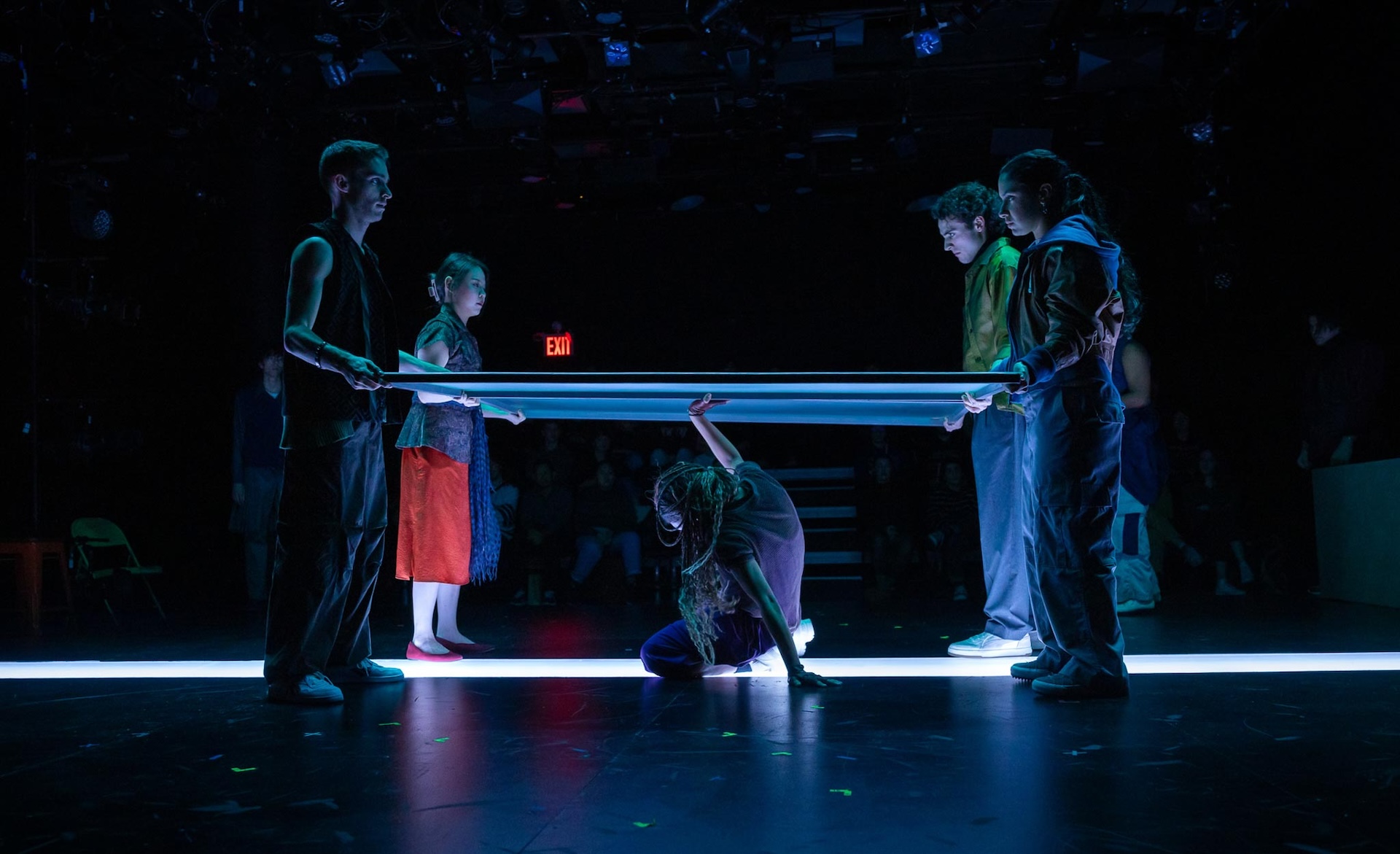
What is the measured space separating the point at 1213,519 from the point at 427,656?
6.16 metres

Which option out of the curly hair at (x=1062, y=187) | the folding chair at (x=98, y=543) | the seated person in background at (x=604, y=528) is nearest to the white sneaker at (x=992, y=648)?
the curly hair at (x=1062, y=187)

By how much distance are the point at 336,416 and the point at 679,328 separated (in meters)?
8.77

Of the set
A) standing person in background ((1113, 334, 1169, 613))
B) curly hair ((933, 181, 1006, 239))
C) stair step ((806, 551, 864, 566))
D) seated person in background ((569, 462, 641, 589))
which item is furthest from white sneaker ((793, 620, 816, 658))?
stair step ((806, 551, 864, 566))

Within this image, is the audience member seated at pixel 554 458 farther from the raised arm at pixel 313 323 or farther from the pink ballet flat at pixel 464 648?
the raised arm at pixel 313 323

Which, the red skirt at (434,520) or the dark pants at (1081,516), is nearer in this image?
the dark pants at (1081,516)

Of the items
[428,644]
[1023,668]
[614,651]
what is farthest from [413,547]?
[1023,668]

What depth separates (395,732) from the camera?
7.55 feet

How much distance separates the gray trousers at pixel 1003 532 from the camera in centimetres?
344

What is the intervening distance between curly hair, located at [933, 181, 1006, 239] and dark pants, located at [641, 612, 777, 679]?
67.0 inches

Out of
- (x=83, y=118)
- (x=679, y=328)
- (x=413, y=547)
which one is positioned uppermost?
(x=83, y=118)

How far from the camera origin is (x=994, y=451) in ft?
11.4

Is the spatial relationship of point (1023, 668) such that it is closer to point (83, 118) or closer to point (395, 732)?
point (395, 732)

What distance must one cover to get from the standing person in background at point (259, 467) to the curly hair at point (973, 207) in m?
4.95

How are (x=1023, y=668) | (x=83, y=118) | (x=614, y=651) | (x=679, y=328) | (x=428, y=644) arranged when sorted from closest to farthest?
(x=1023, y=668) < (x=428, y=644) < (x=614, y=651) < (x=83, y=118) < (x=679, y=328)
